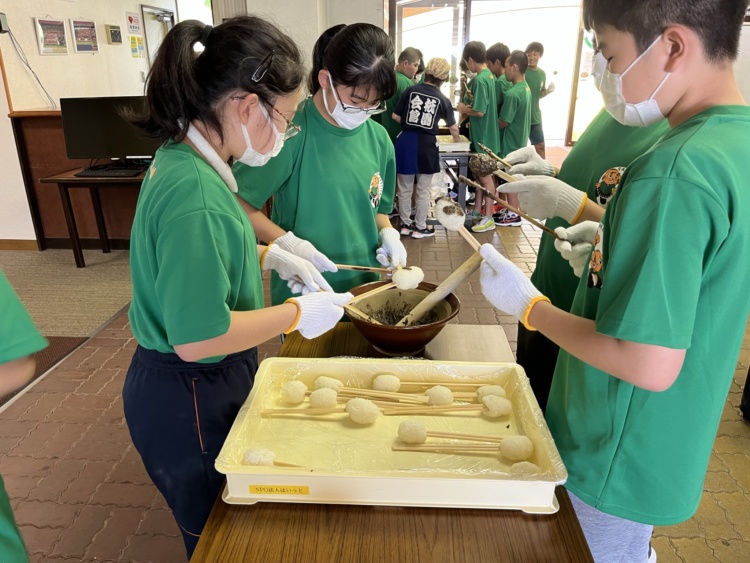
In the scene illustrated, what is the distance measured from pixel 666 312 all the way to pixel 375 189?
1.26 meters

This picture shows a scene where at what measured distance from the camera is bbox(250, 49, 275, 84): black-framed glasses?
1129 mm

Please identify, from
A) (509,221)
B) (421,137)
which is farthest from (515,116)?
(421,137)

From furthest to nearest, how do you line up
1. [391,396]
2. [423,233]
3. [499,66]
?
[499,66]
[423,233]
[391,396]

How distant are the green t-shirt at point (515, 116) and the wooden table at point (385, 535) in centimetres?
560

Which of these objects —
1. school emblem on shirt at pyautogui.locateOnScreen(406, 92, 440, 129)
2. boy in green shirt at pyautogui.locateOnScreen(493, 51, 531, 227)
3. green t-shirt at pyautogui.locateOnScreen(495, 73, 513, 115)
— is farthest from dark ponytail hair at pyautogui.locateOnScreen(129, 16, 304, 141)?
green t-shirt at pyautogui.locateOnScreen(495, 73, 513, 115)

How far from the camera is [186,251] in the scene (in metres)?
0.99

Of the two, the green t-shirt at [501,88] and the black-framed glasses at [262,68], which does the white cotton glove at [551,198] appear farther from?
the green t-shirt at [501,88]

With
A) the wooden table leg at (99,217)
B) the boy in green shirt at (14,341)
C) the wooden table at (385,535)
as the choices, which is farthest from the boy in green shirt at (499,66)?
the boy in green shirt at (14,341)

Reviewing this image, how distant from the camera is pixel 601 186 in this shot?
145 centimetres

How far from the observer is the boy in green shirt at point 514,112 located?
5918mm

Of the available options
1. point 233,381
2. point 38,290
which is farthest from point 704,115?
point 38,290

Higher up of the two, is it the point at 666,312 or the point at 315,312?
the point at 666,312

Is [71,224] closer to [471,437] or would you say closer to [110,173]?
[110,173]

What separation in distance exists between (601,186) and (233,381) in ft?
3.55
